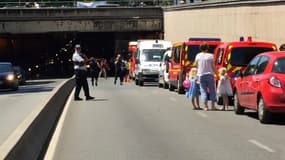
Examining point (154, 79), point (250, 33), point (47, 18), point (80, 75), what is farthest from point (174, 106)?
point (47, 18)

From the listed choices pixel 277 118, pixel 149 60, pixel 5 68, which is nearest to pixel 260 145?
pixel 277 118

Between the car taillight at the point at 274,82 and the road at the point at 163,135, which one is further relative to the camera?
the car taillight at the point at 274,82

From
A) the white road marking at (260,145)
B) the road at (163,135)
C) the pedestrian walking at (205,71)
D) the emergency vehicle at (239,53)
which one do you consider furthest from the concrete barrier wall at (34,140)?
the emergency vehicle at (239,53)

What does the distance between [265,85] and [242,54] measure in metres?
5.64

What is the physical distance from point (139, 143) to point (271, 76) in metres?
4.19

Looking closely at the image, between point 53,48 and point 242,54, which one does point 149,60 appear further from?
point 53,48

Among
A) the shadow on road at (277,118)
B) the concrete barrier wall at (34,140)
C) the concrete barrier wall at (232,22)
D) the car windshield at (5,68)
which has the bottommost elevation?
the shadow on road at (277,118)

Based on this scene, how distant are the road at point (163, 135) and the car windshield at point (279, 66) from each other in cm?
123

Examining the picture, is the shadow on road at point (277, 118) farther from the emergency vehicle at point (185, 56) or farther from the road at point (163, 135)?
the emergency vehicle at point (185, 56)

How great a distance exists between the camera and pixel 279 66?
51.6ft

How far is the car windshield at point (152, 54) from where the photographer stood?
1610 inches

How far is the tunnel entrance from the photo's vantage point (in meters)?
76.0

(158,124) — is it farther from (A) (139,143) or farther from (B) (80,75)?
(B) (80,75)

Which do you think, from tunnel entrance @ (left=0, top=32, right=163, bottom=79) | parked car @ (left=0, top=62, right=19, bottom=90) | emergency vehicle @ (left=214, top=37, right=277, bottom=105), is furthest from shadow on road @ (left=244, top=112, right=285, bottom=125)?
tunnel entrance @ (left=0, top=32, right=163, bottom=79)
